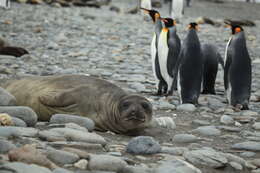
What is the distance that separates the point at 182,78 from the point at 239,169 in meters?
2.63

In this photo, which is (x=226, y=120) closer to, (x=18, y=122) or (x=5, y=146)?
(x=18, y=122)

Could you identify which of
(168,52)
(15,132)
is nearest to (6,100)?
(15,132)

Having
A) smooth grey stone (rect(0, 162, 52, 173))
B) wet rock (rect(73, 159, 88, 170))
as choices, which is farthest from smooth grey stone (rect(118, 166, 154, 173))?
smooth grey stone (rect(0, 162, 52, 173))

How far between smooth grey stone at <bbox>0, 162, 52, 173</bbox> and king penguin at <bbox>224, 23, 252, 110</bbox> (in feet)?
11.5

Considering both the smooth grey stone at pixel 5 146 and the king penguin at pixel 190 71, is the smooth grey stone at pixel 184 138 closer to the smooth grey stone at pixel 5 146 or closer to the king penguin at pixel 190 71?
the smooth grey stone at pixel 5 146

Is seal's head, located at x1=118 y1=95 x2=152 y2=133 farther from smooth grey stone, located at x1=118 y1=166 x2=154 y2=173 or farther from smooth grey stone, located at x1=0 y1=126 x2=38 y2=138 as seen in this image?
smooth grey stone, located at x1=118 y1=166 x2=154 y2=173

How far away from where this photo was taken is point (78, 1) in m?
25.8

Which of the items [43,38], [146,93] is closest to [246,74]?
[146,93]

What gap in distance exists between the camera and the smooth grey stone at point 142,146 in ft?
9.59

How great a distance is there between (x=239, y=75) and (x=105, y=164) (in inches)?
127

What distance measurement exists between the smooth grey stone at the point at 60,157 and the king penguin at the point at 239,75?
3.14 m

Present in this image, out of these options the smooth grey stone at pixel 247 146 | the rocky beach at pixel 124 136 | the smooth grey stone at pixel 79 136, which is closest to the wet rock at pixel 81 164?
the rocky beach at pixel 124 136

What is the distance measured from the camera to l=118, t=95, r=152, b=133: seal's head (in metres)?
3.46

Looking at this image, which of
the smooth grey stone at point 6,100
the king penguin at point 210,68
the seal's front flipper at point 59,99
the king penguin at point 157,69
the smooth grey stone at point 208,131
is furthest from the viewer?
the king penguin at point 210,68
